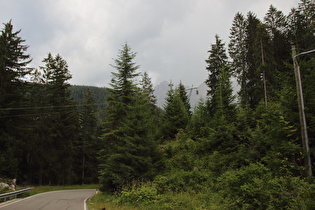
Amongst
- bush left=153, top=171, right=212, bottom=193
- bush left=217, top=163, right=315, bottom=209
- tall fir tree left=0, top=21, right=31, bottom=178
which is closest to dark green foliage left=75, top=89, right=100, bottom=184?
tall fir tree left=0, top=21, right=31, bottom=178

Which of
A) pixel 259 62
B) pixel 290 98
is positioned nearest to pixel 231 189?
pixel 290 98

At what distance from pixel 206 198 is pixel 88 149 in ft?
137

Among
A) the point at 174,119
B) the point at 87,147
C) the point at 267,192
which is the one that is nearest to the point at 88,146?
the point at 87,147

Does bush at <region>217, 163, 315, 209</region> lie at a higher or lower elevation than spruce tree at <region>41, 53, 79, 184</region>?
lower

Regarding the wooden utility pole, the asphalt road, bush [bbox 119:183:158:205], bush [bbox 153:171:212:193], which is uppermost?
the wooden utility pole

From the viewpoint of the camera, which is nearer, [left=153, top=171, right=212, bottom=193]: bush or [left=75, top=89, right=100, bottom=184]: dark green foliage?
[left=153, top=171, right=212, bottom=193]: bush

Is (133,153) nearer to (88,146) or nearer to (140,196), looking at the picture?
(140,196)

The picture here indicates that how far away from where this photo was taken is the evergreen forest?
944cm

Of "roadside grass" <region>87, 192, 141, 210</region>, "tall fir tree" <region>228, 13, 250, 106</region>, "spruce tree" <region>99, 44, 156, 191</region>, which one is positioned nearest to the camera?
"roadside grass" <region>87, 192, 141, 210</region>

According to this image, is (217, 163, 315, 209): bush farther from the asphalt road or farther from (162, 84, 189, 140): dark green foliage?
(162, 84, 189, 140): dark green foliage

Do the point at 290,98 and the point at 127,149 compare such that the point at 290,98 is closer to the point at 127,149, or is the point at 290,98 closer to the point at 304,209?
the point at 304,209

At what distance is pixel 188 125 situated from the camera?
26000 millimetres

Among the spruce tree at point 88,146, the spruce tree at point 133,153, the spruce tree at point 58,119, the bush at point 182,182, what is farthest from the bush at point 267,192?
the spruce tree at point 88,146

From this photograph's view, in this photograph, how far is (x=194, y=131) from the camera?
80.9ft
